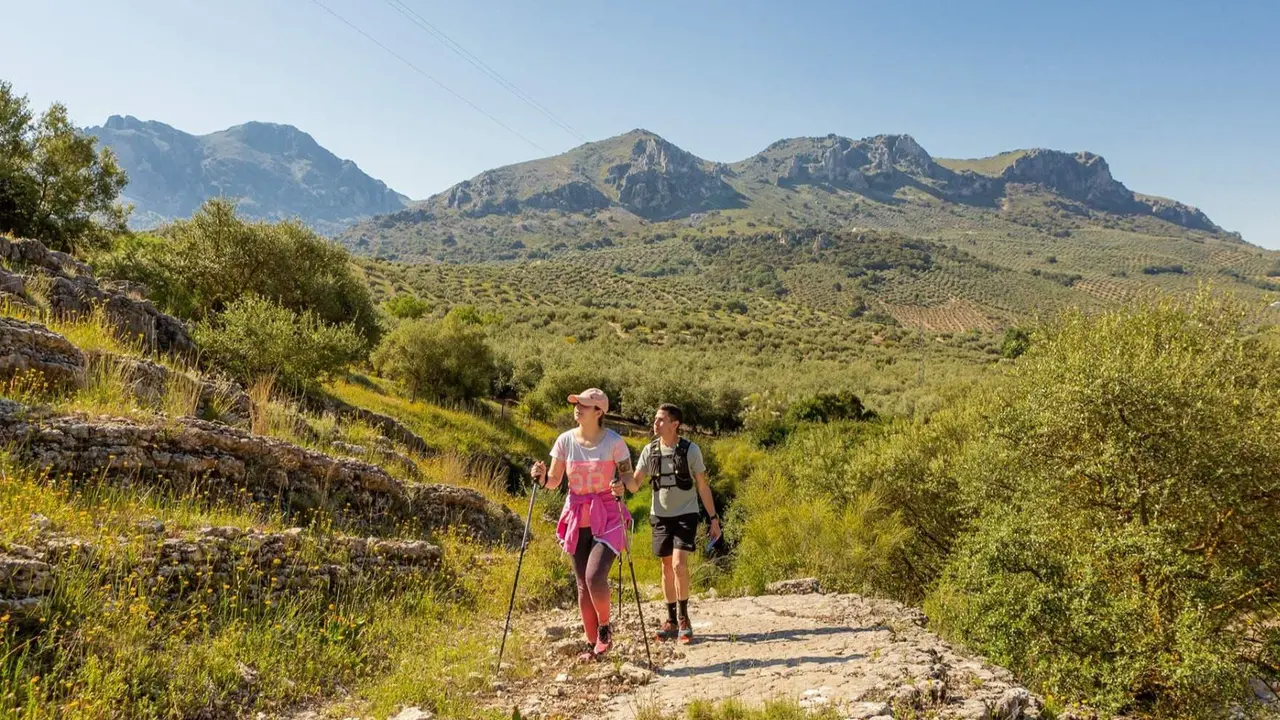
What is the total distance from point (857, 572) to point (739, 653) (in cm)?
946

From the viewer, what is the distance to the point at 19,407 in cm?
633

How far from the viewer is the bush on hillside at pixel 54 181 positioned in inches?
787

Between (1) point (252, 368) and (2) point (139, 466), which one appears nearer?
(2) point (139, 466)

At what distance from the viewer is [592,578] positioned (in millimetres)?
5742

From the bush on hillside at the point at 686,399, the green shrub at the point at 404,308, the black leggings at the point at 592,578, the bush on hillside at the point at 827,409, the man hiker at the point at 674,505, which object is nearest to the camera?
the black leggings at the point at 592,578

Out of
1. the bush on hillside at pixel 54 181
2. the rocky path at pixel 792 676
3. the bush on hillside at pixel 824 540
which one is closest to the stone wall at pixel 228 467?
the rocky path at pixel 792 676

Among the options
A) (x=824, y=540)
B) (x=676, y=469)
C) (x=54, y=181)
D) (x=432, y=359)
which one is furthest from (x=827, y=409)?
(x=54, y=181)

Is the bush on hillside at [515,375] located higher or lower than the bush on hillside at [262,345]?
lower

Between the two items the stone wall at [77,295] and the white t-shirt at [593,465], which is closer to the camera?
the white t-shirt at [593,465]

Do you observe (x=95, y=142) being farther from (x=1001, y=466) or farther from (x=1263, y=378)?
(x=1263, y=378)

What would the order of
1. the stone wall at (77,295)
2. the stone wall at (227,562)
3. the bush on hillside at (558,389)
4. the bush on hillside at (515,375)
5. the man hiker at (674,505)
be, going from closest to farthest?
the stone wall at (227,562), the man hiker at (674,505), the stone wall at (77,295), the bush on hillside at (558,389), the bush on hillside at (515,375)

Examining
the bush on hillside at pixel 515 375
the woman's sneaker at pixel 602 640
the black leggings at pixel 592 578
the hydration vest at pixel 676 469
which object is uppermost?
the hydration vest at pixel 676 469

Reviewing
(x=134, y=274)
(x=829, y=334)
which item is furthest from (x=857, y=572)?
(x=829, y=334)

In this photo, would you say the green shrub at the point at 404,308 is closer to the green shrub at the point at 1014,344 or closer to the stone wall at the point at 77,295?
the stone wall at the point at 77,295
